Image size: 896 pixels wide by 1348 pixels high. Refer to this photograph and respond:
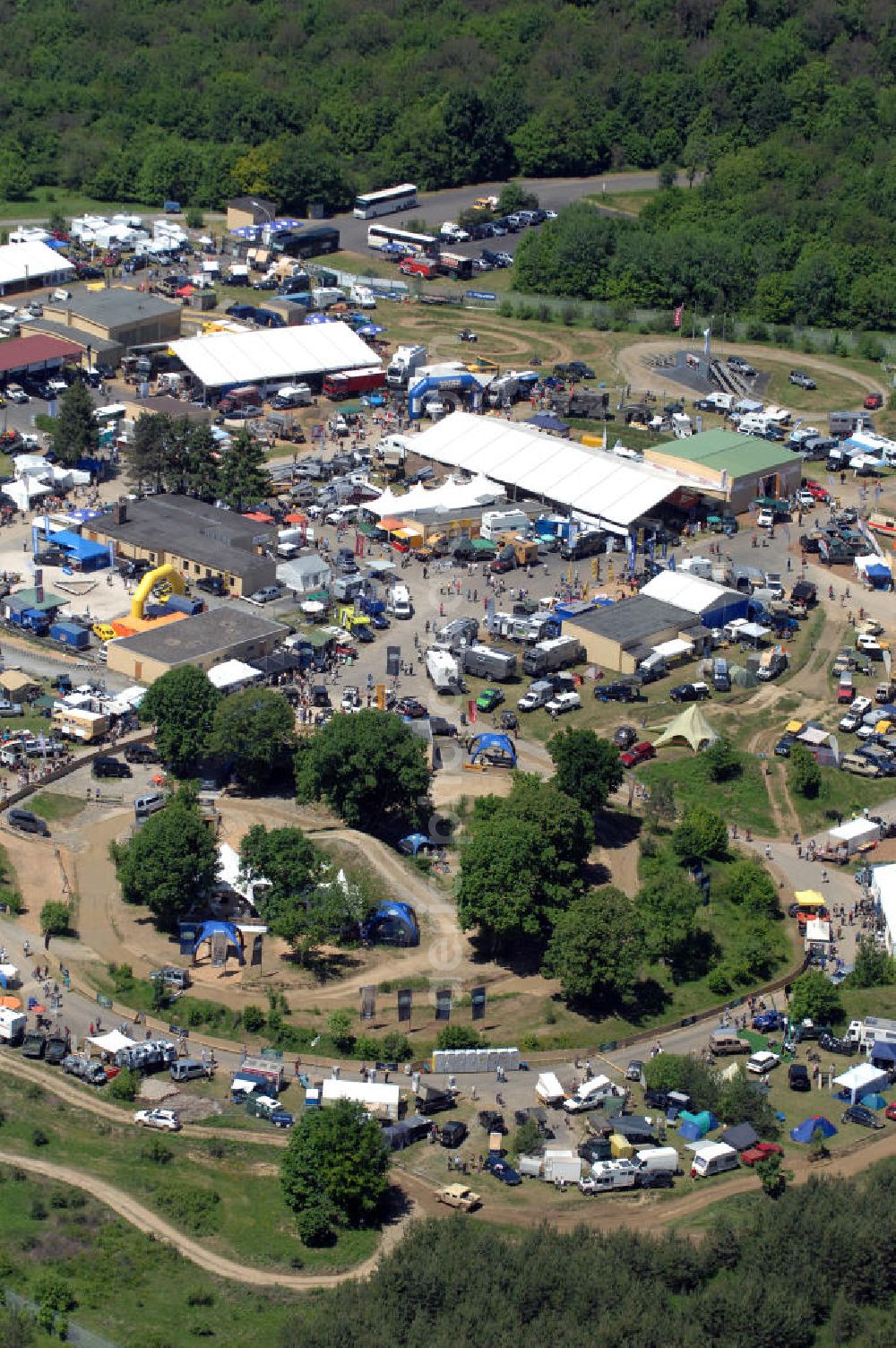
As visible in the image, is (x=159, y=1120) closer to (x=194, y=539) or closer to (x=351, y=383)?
(x=194, y=539)

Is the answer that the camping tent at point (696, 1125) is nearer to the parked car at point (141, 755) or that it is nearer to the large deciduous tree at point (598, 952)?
the large deciduous tree at point (598, 952)

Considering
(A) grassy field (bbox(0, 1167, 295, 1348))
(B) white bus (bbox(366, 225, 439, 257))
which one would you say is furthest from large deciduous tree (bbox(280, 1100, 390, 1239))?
(B) white bus (bbox(366, 225, 439, 257))

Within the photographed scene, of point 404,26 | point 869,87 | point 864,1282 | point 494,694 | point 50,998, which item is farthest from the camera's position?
point 404,26

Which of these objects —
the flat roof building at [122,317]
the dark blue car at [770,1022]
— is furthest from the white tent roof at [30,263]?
the dark blue car at [770,1022]

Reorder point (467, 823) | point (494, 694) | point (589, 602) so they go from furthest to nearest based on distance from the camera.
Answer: point (589, 602) < point (494, 694) < point (467, 823)

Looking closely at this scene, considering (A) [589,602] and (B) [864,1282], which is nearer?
(B) [864,1282]

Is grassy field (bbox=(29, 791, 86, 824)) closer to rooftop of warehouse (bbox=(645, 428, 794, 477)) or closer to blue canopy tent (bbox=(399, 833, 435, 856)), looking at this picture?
blue canopy tent (bbox=(399, 833, 435, 856))

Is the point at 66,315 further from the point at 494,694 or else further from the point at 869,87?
the point at 869,87

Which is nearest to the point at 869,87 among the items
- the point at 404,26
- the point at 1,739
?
the point at 404,26
